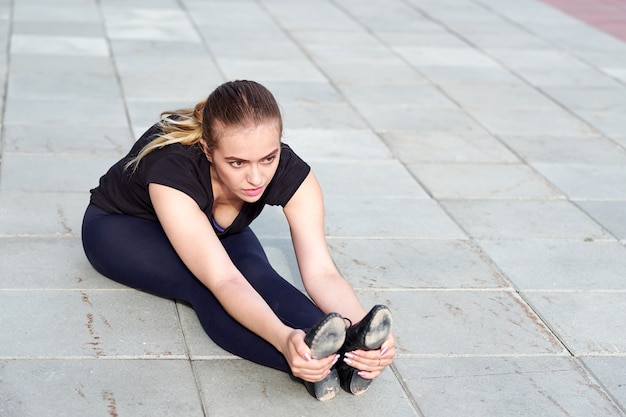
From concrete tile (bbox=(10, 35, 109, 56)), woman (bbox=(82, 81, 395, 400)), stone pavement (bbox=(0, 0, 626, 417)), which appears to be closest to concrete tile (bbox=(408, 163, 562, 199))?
stone pavement (bbox=(0, 0, 626, 417))

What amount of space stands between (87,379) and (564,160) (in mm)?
3899

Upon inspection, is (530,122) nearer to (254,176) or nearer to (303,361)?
(254,176)

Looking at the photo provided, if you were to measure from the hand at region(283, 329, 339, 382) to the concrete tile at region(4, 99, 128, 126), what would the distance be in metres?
3.60

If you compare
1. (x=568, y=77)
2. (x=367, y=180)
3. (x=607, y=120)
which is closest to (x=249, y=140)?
(x=367, y=180)

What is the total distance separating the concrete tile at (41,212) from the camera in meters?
4.69

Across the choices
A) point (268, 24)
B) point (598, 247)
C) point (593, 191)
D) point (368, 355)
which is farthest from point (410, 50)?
point (368, 355)

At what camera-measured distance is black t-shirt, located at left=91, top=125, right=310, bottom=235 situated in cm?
364

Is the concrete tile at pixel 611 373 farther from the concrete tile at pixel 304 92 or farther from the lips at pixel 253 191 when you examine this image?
the concrete tile at pixel 304 92

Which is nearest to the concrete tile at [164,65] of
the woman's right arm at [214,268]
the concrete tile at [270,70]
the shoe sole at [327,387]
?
the concrete tile at [270,70]

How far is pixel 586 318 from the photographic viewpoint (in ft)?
13.6

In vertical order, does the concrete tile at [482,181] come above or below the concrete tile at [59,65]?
above

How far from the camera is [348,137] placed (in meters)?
6.57

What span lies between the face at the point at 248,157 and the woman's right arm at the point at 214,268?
19cm

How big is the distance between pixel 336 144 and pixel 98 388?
132 inches
